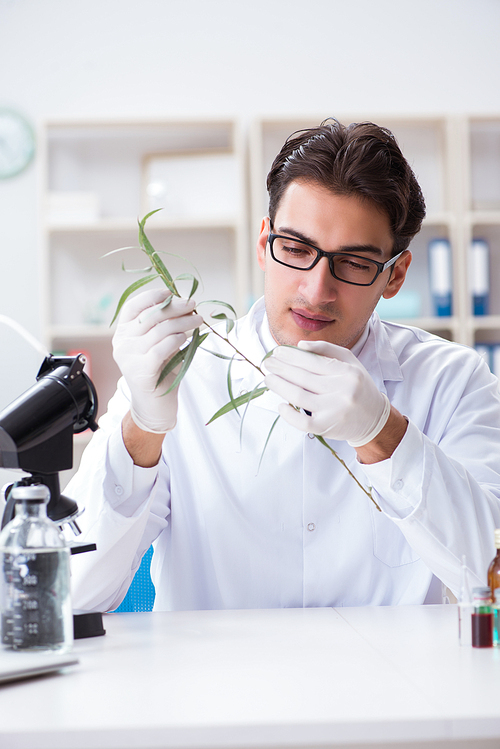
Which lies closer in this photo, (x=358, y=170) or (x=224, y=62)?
(x=358, y=170)

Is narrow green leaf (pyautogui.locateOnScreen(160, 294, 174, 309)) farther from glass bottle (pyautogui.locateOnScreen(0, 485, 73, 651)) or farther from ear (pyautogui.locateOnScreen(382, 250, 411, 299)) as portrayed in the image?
ear (pyautogui.locateOnScreen(382, 250, 411, 299))

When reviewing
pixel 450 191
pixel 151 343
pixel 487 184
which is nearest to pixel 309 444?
A: pixel 151 343

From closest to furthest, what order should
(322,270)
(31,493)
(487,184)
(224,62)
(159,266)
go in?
1. (31,493)
2. (159,266)
3. (322,270)
4. (224,62)
5. (487,184)

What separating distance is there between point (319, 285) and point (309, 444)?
0.35m

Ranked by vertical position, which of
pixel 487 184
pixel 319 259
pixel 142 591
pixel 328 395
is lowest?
pixel 142 591

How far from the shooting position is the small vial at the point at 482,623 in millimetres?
928

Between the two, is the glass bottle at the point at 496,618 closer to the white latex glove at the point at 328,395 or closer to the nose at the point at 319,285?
the white latex glove at the point at 328,395

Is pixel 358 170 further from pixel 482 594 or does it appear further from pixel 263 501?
pixel 482 594

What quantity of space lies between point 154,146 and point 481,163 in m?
1.53

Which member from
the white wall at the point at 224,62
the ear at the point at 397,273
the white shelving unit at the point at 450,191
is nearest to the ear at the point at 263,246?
the ear at the point at 397,273

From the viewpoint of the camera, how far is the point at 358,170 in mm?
1427

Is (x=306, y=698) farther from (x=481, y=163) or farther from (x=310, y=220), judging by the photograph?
(x=481, y=163)

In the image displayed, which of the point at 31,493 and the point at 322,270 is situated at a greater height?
the point at 322,270

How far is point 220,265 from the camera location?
3.33 meters
